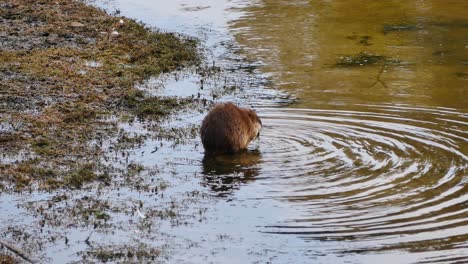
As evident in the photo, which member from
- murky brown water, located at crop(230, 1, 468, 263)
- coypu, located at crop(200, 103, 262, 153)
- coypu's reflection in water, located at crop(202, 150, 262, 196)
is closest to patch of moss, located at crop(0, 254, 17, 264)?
murky brown water, located at crop(230, 1, 468, 263)

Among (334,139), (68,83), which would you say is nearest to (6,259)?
(334,139)

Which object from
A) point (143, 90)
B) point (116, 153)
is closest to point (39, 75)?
point (143, 90)

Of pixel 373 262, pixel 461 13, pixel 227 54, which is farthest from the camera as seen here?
pixel 461 13

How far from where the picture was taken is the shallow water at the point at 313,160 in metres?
7.02

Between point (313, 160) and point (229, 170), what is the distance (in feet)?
2.76

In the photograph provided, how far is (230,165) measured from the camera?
29.8 feet

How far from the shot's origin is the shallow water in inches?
276

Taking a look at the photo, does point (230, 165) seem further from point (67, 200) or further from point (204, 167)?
point (67, 200)

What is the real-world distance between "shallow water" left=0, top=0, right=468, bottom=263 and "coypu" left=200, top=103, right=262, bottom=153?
5.7 inches

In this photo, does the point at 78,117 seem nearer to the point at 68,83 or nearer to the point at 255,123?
the point at 68,83

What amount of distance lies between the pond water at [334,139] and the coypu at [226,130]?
0.45 feet

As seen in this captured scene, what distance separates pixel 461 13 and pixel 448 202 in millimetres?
8812

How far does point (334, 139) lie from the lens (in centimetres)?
972

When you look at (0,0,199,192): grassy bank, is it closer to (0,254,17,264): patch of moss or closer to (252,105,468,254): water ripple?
(0,254,17,264): patch of moss
